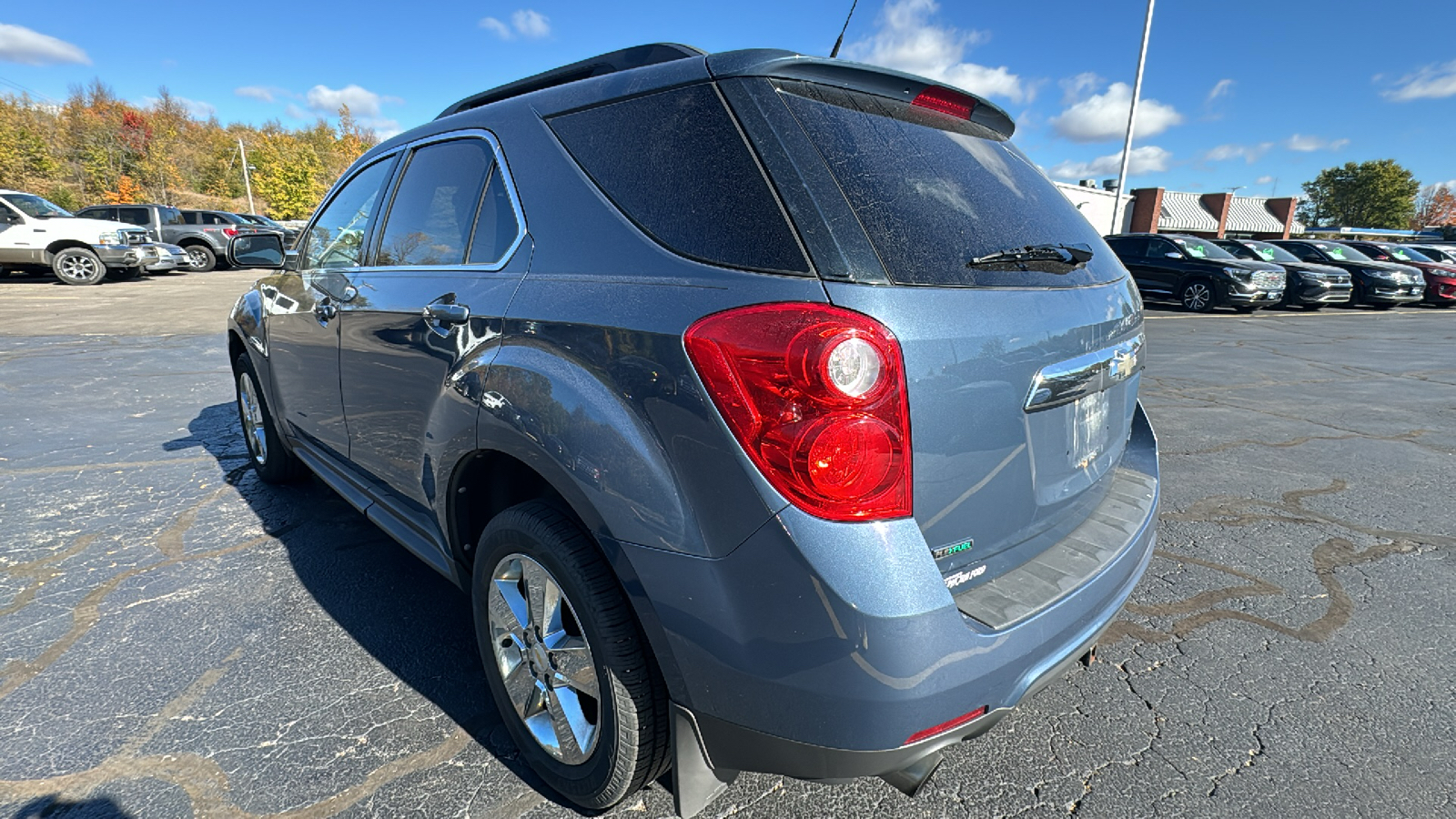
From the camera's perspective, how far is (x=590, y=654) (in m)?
1.70

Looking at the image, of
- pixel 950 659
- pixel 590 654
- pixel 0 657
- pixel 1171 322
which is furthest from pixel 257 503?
pixel 1171 322

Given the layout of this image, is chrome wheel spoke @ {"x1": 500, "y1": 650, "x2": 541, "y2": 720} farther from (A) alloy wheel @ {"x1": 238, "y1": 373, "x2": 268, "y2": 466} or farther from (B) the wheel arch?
(B) the wheel arch

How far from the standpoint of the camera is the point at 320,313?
9.60 feet

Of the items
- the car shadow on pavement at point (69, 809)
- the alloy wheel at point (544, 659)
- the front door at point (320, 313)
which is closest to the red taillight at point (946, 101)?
the alloy wheel at point (544, 659)

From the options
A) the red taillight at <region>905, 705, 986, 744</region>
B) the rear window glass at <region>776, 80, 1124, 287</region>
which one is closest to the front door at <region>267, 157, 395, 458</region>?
the rear window glass at <region>776, 80, 1124, 287</region>

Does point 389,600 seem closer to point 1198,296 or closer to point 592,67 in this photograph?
point 592,67

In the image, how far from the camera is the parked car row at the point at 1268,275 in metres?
15.3

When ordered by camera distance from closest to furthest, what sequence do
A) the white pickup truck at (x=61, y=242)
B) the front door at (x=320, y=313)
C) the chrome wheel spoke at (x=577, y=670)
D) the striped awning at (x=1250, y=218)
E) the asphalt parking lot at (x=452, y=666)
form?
1. the chrome wheel spoke at (x=577, y=670)
2. the asphalt parking lot at (x=452, y=666)
3. the front door at (x=320, y=313)
4. the white pickup truck at (x=61, y=242)
5. the striped awning at (x=1250, y=218)

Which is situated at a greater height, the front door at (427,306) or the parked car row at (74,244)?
the parked car row at (74,244)

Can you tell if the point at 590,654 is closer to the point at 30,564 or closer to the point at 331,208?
the point at 331,208

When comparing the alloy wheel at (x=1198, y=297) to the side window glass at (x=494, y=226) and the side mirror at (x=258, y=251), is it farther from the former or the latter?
the side window glass at (x=494, y=226)

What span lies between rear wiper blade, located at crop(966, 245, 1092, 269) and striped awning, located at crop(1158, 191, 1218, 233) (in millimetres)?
67633

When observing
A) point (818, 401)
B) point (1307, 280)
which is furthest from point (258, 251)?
point (1307, 280)

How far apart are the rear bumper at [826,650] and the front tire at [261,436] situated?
3252mm
